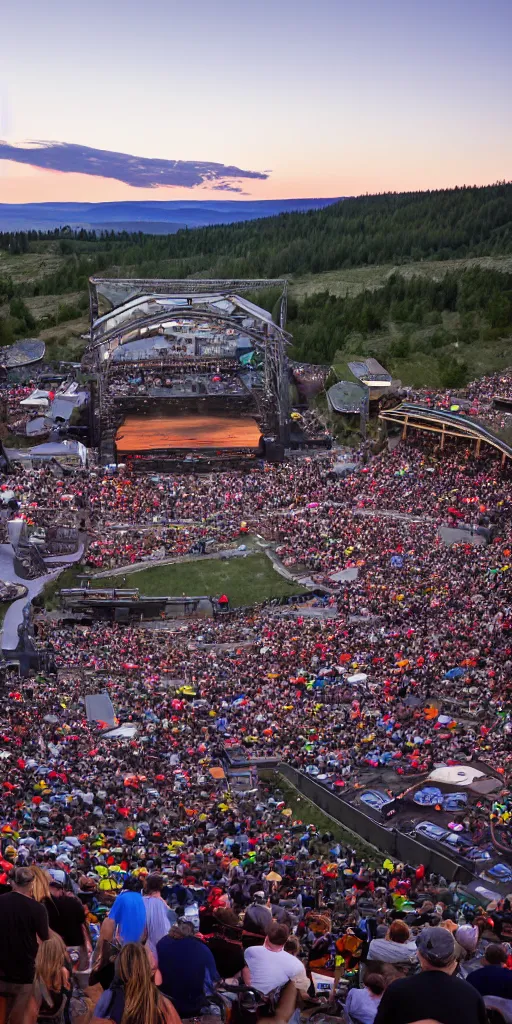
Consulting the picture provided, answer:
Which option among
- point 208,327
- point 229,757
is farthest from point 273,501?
point 229,757

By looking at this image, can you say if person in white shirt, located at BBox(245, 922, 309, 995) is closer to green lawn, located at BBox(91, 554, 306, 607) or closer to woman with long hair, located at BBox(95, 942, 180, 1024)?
woman with long hair, located at BBox(95, 942, 180, 1024)

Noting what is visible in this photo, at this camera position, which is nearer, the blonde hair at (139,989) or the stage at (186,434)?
the blonde hair at (139,989)

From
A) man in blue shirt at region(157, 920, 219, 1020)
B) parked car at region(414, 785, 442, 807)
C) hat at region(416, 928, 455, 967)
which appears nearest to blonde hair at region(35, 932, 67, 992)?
man in blue shirt at region(157, 920, 219, 1020)

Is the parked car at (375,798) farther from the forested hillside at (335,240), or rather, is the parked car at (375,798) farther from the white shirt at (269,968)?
the forested hillside at (335,240)

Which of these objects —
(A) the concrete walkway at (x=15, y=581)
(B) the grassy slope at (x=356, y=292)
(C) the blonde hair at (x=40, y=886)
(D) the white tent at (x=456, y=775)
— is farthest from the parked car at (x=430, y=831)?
(B) the grassy slope at (x=356, y=292)

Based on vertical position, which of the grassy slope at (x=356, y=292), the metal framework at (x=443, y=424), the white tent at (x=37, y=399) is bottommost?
the white tent at (x=37, y=399)

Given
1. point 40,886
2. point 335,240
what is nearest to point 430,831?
point 40,886

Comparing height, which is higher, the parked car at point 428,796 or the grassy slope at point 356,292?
the grassy slope at point 356,292

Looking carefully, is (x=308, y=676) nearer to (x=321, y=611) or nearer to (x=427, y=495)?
(x=321, y=611)
